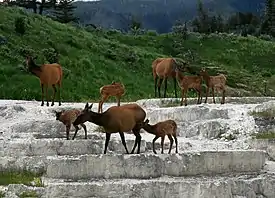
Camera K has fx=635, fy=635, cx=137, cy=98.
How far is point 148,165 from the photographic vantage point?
1509 centimetres

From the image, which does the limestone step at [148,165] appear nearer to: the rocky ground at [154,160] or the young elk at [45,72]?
the rocky ground at [154,160]

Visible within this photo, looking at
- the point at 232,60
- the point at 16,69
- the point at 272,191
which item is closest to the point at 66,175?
the point at 272,191

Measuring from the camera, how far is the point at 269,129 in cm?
1902

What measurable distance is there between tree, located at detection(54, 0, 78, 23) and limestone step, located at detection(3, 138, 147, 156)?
150 ft

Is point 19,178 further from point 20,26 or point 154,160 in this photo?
point 20,26

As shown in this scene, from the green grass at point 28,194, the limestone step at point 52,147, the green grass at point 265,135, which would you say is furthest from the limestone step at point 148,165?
the green grass at point 265,135

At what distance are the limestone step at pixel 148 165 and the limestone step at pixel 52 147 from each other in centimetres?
126

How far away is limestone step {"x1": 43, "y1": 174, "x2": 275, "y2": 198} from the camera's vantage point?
1388cm

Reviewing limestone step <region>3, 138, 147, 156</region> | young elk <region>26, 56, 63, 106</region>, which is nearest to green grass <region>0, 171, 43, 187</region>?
limestone step <region>3, 138, 147, 156</region>

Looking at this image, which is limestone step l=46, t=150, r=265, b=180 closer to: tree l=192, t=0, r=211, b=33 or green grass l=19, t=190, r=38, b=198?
green grass l=19, t=190, r=38, b=198

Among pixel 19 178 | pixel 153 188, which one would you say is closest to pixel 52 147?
pixel 19 178

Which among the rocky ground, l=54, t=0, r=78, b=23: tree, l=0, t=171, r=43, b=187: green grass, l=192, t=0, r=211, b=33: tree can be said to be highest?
l=54, t=0, r=78, b=23: tree

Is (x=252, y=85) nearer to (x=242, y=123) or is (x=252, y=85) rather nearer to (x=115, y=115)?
(x=242, y=123)

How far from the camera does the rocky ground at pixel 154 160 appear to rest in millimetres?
14195
